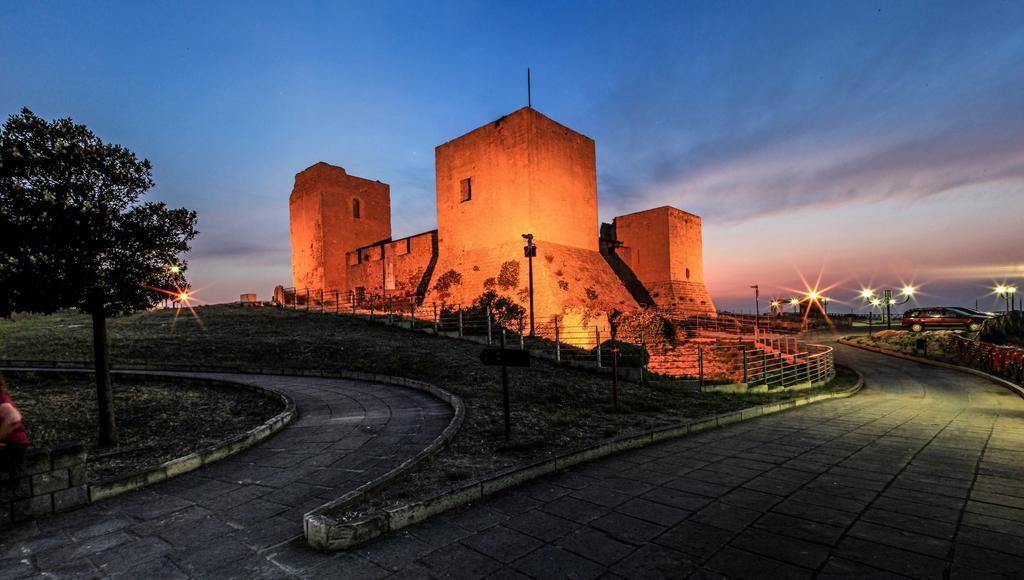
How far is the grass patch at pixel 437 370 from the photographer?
501 centimetres

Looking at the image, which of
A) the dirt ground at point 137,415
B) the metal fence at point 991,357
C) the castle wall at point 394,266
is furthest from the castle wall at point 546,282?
the metal fence at point 991,357

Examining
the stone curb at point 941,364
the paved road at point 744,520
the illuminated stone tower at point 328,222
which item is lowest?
the stone curb at point 941,364

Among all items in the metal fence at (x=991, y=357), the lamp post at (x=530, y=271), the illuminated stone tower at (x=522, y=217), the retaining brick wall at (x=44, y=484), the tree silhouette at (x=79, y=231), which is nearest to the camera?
the retaining brick wall at (x=44, y=484)

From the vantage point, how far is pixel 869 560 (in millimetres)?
2611

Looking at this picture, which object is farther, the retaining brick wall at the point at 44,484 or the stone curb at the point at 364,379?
the retaining brick wall at the point at 44,484

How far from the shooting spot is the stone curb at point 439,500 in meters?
2.86

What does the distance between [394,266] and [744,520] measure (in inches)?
968

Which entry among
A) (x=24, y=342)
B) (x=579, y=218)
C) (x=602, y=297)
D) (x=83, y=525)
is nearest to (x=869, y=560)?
(x=83, y=525)

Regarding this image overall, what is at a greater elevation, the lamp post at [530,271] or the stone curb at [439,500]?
the lamp post at [530,271]

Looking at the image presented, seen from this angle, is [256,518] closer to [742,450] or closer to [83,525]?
[83,525]

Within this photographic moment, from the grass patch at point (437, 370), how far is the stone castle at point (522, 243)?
5201 millimetres

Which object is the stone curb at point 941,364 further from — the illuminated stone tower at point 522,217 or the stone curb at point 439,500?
the stone curb at point 439,500

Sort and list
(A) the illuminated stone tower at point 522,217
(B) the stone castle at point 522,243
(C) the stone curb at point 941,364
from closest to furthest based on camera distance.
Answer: (C) the stone curb at point 941,364 < (A) the illuminated stone tower at point 522,217 < (B) the stone castle at point 522,243

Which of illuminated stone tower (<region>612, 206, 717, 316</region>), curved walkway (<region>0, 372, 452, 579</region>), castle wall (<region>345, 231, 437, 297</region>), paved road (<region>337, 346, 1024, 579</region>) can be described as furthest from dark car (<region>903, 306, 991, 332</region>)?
curved walkway (<region>0, 372, 452, 579</region>)
